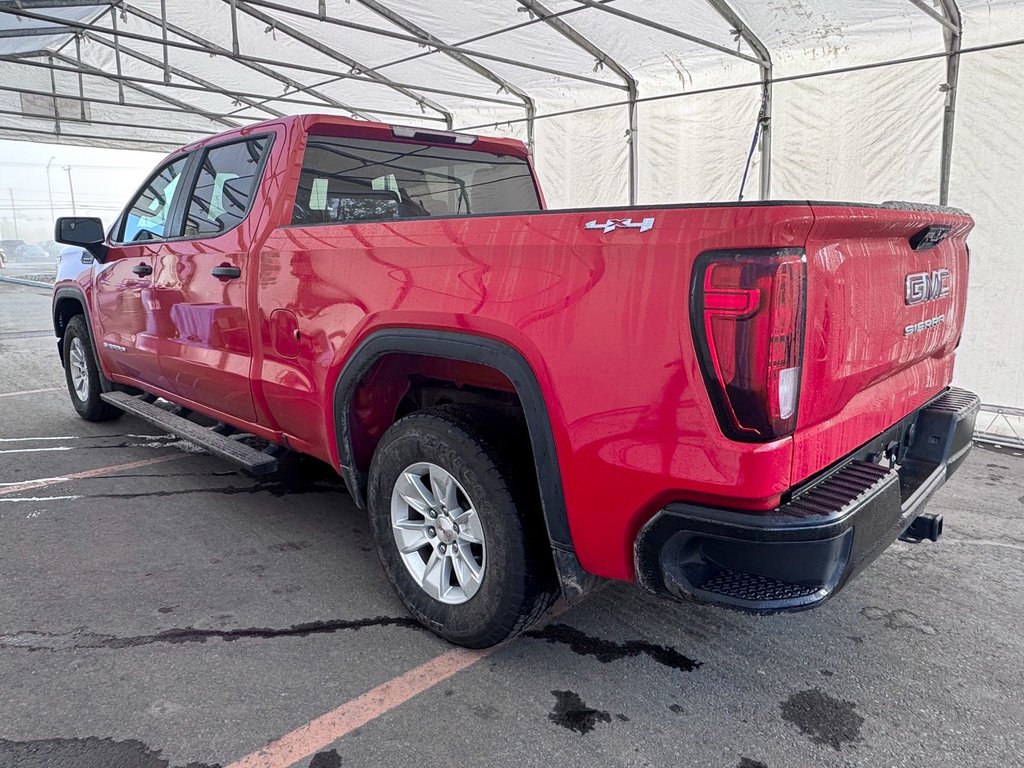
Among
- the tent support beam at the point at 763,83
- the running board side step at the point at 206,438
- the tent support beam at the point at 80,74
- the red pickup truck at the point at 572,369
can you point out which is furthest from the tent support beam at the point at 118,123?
the red pickup truck at the point at 572,369

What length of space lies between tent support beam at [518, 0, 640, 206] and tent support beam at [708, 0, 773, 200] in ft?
5.09

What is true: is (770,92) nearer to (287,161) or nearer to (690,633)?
(287,161)

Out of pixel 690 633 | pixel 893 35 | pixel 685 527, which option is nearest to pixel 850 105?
pixel 893 35

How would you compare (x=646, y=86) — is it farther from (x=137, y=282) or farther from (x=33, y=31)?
(x=33, y=31)

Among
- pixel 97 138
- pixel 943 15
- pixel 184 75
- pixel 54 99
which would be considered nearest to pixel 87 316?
pixel 943 15

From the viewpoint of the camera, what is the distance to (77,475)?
452cm

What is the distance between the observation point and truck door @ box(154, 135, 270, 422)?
337 centimetres

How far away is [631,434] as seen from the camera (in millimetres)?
1938

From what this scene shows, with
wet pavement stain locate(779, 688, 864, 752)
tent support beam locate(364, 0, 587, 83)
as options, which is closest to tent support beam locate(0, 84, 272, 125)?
tent support beam locate(364, 0, 587, 83)

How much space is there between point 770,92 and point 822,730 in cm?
777

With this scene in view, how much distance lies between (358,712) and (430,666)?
0.32m

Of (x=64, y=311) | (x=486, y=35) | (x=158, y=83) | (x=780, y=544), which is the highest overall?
(x=486, y=35)

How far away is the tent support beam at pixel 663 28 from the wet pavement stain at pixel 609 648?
276 inches

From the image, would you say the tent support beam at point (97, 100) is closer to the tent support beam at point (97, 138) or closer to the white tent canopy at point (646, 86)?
the white tent canopy at point (646, 86)
